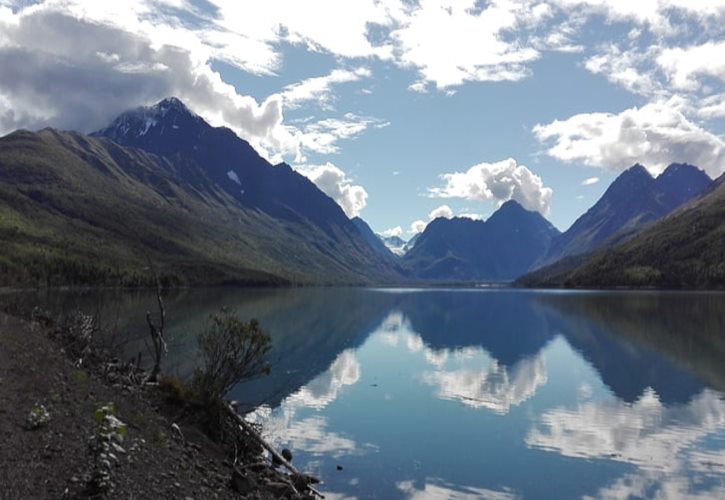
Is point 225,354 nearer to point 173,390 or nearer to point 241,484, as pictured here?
point 173,390

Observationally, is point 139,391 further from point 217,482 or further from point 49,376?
point 217,482

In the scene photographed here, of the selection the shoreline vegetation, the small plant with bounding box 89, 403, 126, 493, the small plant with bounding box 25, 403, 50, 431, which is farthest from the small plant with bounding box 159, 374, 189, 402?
the small plant with bounding box 89, 403, 126, 493

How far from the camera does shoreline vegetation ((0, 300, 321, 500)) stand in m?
15.0

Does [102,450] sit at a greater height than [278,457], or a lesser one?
greater

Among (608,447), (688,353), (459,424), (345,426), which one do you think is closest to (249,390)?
(345,426)

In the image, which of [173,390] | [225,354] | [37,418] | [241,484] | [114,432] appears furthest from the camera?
[173,390]

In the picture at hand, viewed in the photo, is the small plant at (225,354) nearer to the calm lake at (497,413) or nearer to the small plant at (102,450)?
the calm lake at (497,413)

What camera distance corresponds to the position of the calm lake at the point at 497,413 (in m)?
27.2

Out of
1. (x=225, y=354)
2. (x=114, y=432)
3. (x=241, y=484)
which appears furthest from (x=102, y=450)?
(x=225, y=354)

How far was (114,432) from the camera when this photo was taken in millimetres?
15312

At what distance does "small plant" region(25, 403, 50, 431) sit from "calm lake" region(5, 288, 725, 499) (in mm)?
11917

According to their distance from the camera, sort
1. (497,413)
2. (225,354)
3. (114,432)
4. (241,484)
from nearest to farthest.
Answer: (114,432), (241,484), (225,354), (497,413)

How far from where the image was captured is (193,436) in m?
25.8

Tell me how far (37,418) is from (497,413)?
1231 inches
